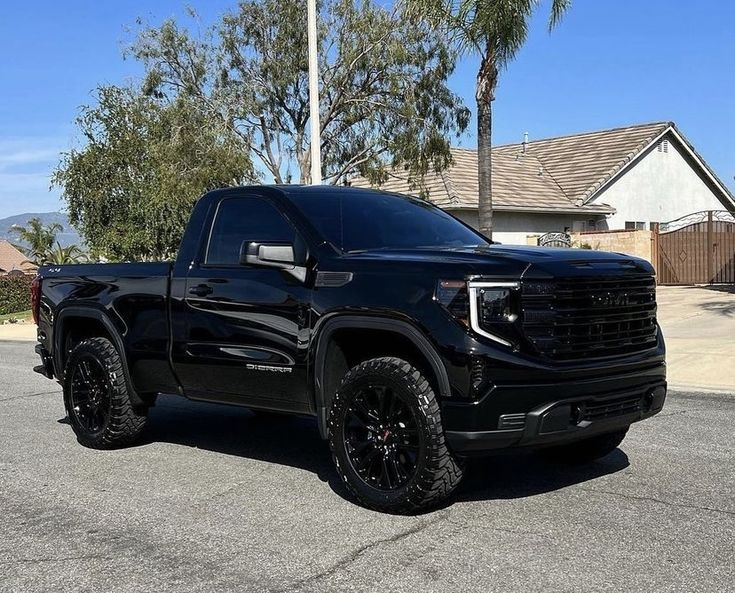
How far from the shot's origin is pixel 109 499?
19.5 ft

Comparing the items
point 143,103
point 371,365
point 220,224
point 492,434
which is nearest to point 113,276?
point 220,224

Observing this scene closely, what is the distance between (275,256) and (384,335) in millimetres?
924

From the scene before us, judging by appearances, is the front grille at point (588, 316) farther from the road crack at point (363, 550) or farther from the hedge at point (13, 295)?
the hedge at point (13, 295)

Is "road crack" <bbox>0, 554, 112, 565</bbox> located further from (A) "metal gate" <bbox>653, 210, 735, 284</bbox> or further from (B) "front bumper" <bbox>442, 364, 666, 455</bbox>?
(A) "metal gate" <bbox>653, 210, 735, 284</bbox>

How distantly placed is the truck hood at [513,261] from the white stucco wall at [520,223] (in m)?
22.8

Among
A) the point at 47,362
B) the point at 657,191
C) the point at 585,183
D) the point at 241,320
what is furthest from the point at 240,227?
the point at 657,191

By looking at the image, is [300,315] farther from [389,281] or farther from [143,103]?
[143,103]

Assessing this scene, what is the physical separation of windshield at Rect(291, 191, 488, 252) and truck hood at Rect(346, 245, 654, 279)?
29cm

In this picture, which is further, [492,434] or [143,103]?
[143,103]

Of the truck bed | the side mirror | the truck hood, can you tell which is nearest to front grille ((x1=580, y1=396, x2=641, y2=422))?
the truck hood

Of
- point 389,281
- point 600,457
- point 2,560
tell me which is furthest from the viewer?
point 600,457

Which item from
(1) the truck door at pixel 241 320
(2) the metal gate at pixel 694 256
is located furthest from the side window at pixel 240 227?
(2) the metal gate at pixel 694 256

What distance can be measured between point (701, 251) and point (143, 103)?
61.3 ft

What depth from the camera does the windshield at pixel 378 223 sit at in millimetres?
6137
